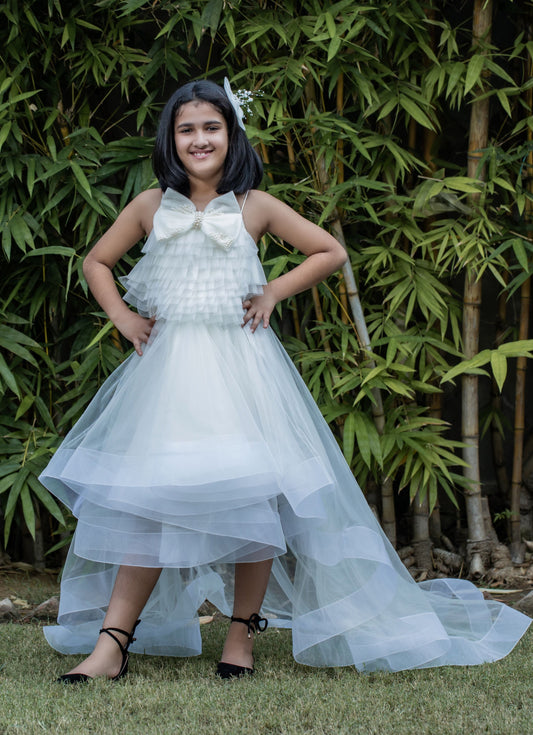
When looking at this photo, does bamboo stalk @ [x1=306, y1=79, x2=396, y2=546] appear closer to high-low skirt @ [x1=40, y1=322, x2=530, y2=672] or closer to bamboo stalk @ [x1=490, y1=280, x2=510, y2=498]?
bamboo stalk @ [x1=490, y1=280, x2=510, y2=498]

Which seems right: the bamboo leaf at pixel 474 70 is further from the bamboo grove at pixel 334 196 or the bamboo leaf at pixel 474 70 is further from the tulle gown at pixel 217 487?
the tulle gown at pixel 217 487

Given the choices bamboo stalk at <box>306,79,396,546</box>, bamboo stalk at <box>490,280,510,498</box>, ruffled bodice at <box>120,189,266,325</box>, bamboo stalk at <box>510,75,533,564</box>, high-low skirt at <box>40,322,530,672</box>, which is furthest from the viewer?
bamboo stalk at <box>490,280,510,498</box>

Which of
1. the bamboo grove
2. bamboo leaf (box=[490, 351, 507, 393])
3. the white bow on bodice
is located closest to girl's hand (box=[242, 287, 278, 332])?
the white bow on bodice

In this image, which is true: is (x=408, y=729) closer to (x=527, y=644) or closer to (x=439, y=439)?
(x=527, y=644)

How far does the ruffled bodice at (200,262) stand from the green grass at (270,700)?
2.46 feet

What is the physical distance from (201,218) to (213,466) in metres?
0.54

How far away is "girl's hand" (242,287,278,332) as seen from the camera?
5.97ft

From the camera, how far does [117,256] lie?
1.92 metres

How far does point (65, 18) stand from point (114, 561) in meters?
1.86

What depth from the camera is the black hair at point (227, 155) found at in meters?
1.81

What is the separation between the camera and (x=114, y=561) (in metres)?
1.66

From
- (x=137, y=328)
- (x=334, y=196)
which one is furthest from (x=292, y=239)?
(x=334, y=196)

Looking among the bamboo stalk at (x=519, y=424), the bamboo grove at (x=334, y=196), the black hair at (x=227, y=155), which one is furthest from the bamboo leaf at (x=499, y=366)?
the black hair at (x=227, y=155)

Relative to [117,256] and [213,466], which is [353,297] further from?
[213,466]
